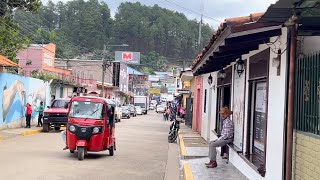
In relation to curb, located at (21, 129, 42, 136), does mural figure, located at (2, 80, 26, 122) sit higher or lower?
higher

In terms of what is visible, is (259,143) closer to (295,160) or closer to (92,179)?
(295,160)

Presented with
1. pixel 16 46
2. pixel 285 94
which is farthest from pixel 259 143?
pixel 16 46

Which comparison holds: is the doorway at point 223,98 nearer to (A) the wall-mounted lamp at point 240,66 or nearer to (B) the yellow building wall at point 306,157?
(A) the wall-mounted lamp at point 240,66

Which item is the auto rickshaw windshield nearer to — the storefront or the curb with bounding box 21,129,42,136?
the storefront

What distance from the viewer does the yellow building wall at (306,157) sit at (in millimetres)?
5586

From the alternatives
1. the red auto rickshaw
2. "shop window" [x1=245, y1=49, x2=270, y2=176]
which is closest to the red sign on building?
the red auto rickshaw

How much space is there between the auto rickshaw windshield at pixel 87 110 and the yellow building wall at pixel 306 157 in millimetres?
9413

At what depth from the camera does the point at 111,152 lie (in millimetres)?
16047

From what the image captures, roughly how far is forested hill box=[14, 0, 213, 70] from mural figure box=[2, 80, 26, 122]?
22.2m

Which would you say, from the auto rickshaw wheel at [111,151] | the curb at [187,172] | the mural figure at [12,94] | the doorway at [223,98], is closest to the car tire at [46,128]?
the mural figure at [12,94]

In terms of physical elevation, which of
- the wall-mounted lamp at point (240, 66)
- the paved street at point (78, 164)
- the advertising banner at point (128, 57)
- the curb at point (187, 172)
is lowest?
the paved street at point (78, 164)

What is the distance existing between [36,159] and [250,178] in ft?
23.1

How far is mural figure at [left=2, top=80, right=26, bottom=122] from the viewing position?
82.9ft

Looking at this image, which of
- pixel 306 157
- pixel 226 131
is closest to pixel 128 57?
pixel 226 131
